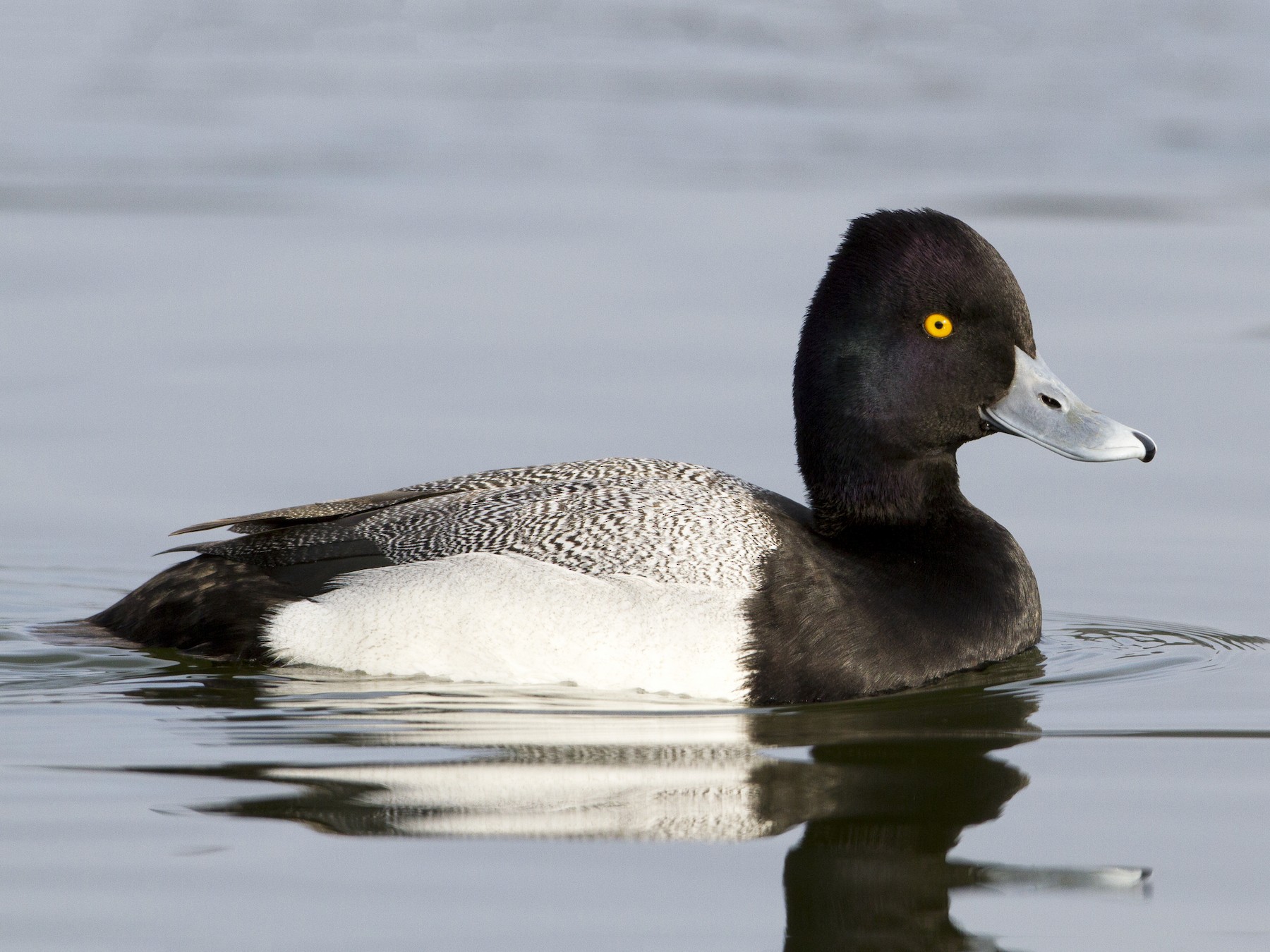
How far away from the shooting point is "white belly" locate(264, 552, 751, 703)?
6.18 meters

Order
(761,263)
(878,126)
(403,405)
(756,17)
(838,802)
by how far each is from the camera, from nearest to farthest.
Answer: (838,802) < (403,405) < (761,263) < (878,126) < (756,17)

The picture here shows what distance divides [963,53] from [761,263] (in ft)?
25.7

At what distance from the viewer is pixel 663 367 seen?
996cm

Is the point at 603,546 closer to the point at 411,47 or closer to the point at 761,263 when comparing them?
the point at 761,263

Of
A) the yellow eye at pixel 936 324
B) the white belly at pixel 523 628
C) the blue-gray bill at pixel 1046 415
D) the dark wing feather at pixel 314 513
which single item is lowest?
the white belly at pixel 523 628

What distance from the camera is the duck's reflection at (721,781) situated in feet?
15.5

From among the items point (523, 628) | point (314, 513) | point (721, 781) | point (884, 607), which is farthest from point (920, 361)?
point (314, 513)

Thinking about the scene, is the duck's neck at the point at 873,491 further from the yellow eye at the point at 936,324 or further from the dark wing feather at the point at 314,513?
the dark wing feather at the point at 314,513

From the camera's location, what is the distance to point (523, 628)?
6270 mm

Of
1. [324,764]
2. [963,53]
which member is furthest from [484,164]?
[324,764]

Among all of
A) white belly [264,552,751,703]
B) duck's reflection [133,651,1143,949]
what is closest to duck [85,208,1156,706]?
white belly [264,552,751,703]

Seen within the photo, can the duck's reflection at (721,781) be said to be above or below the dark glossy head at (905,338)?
below

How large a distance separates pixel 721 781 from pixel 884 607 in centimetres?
127

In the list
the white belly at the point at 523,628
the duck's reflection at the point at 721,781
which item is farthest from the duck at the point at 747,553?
the duck's reflection at the point at 721,781
